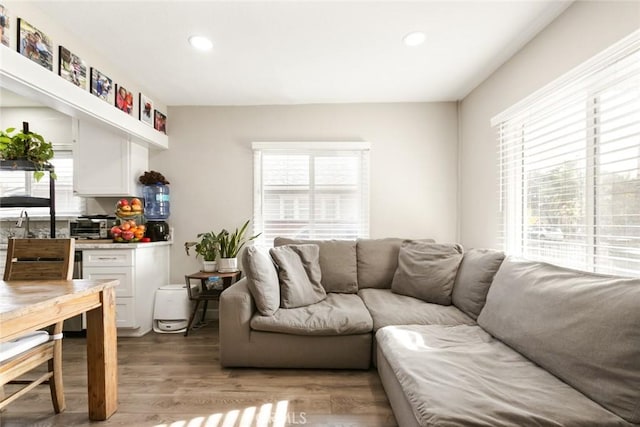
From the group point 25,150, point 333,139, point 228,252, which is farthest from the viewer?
point 333,139

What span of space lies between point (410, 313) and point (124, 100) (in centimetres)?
303

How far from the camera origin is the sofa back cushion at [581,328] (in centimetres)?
109

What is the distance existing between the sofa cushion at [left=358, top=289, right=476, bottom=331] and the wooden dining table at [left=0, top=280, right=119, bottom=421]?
1660mm

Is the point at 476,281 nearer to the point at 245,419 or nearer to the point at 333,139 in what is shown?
the point at 245,419

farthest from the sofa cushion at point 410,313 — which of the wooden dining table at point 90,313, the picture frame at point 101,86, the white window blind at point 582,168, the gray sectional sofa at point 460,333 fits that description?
the picture frame at point 101,86

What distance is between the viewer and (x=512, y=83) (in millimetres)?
2414

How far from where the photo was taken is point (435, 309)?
2.28 m

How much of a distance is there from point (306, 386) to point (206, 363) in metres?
0.86

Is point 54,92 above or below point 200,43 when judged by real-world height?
below

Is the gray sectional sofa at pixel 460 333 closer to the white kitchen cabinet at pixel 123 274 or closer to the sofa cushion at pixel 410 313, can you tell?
the sofa cushion at pixel 410 313

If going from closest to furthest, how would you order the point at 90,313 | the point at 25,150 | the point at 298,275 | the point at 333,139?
the point at 90,313 → the point at 25,150 → the point at 298,275 → the point at 333,139

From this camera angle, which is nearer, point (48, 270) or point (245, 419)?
point (245, 419)

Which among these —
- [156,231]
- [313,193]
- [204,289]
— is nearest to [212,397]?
[204,289]

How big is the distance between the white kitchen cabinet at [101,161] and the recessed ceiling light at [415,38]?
2.80 metres
